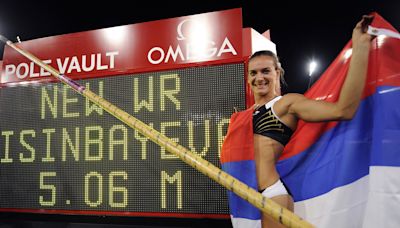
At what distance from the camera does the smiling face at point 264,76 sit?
270 centimetres

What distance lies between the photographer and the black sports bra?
2.51 metres

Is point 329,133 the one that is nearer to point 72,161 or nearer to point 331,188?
point 331,188

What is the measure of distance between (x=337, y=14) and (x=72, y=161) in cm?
905

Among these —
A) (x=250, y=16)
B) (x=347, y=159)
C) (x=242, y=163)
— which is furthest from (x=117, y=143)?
(x=250, y=16)

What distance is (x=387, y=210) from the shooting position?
6.71ft

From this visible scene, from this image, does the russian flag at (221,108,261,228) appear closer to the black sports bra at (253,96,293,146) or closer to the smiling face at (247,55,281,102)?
the black sports bra at (253,96,293,146)

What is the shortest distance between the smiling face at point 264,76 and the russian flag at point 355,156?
30 centimetres

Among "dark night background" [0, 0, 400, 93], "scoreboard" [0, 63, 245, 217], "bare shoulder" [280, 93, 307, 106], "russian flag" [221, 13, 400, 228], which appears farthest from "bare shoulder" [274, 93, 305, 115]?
"dark night background" [0, 0, 400, 93]

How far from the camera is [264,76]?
2.71 m

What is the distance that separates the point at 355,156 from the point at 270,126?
1.80 ft

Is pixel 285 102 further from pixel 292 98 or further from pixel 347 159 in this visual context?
pixel 347 159

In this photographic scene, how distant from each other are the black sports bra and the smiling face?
0.38 ft

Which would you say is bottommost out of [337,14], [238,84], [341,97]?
[341,97]

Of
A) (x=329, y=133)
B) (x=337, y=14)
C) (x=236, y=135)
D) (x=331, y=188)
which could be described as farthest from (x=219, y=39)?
(x=337, y=14)
